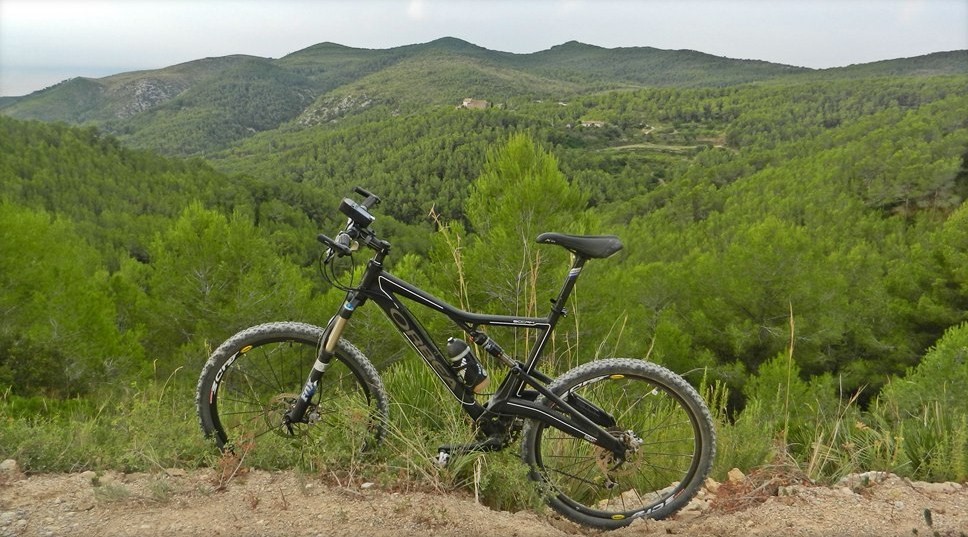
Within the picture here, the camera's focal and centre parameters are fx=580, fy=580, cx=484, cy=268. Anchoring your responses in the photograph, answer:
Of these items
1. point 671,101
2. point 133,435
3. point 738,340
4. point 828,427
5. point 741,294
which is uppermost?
point 671,101

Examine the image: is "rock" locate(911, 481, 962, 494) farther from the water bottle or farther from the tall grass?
the water bottle

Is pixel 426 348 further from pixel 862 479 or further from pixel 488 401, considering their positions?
pixel 862 479

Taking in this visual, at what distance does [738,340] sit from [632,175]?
85.4m

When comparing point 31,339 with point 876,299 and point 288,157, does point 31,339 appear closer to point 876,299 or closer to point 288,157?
point 876,299

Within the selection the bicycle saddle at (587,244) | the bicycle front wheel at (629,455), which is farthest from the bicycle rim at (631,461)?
the bicycle saddle at (587,244)

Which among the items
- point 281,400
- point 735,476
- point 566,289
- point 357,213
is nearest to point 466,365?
point 566,289

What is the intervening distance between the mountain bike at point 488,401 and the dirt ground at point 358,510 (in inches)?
7.3

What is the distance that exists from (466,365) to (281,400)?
0.98 meters

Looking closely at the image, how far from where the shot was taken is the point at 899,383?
8984 mm

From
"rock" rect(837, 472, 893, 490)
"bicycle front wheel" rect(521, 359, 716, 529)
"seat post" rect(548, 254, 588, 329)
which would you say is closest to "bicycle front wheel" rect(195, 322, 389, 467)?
"bicycle front wheel" rect(521, 359, 716, 529)

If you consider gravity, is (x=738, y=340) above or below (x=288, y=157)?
below

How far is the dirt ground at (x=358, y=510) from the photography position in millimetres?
2273

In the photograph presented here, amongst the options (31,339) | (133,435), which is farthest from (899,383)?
(31,339)

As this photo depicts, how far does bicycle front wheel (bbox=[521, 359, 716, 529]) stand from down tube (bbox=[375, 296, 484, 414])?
28 cm
